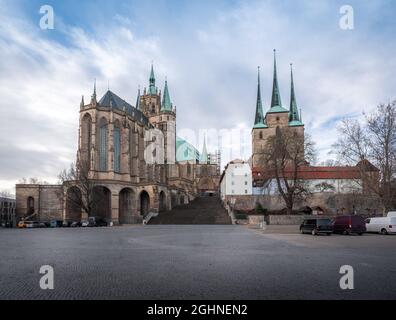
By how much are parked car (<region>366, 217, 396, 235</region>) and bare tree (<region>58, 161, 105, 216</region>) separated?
38.3 metres

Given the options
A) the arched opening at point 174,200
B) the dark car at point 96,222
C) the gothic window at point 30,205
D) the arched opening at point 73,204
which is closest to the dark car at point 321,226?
the dark car at point 96,222

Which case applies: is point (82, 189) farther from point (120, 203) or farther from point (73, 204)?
point (120, 203)

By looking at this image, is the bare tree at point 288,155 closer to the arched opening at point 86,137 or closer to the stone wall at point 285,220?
the stone wall at point 285,220

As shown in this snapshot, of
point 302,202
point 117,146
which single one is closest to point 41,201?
point 117,146

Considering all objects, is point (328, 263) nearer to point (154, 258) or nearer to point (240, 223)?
point (154, 258)

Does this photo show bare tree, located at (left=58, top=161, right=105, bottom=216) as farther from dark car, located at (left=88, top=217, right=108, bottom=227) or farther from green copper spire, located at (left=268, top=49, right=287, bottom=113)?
green copper spire, located at (left=268, top=49, right=287, bottom=113)

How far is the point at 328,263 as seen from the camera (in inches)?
436

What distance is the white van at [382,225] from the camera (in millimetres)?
28000

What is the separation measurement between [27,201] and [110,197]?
18936 millimetres

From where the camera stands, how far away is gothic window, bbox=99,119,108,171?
6069 cm

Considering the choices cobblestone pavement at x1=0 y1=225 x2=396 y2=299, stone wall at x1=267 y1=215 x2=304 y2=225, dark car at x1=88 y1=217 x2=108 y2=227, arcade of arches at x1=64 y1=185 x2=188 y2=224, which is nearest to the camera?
cobblestone pavement at x1=0 y1=225 x2=396 y2=299

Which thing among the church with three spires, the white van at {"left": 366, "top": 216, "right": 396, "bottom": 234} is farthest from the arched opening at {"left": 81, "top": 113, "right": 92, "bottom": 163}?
the white van at {"left": 366, "top": 216, "right": 396, "bottom": 234}

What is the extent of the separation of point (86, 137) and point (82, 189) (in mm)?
10483

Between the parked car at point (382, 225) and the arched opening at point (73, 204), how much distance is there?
3969cm
